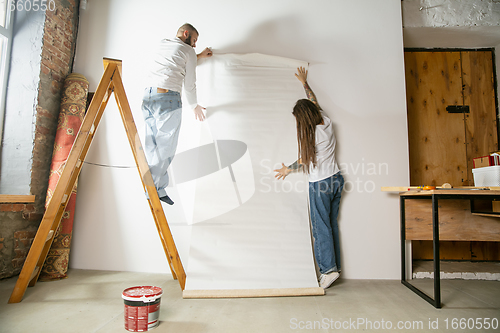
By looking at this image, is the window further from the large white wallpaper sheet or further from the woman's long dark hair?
the woman's long dark hair

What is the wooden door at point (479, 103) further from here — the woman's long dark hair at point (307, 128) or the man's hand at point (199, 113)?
the man's hand at point (199, 113)

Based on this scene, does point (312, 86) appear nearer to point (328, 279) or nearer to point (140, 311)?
point (328, 279)

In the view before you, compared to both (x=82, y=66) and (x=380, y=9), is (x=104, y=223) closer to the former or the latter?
(x=82, y=66)

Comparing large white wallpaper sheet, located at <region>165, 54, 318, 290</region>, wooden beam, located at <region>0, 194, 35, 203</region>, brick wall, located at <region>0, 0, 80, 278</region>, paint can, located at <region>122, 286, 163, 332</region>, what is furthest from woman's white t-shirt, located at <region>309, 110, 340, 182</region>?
brick wall, located at <region>0, 0, 80, 278</region>

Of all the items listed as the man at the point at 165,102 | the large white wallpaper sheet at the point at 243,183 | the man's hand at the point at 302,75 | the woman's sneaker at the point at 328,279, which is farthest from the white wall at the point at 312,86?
the man at the point at 165,102

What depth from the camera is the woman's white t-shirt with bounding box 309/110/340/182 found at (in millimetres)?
2195

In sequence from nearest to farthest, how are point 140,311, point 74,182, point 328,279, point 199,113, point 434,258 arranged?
point 140,311 < point 434,258 < point 74,182 < point 328,279 < point 199,113

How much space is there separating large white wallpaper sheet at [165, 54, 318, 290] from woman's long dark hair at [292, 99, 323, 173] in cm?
10

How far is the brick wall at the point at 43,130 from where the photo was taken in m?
2.15

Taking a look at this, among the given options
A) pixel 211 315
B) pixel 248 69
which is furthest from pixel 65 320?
pixel 248 69

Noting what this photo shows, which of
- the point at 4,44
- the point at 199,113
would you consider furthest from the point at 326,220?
the point at 4,44

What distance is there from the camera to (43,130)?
234cm

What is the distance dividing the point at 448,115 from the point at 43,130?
3.84 meters

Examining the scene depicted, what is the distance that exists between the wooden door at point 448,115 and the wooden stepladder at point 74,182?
2.44m
